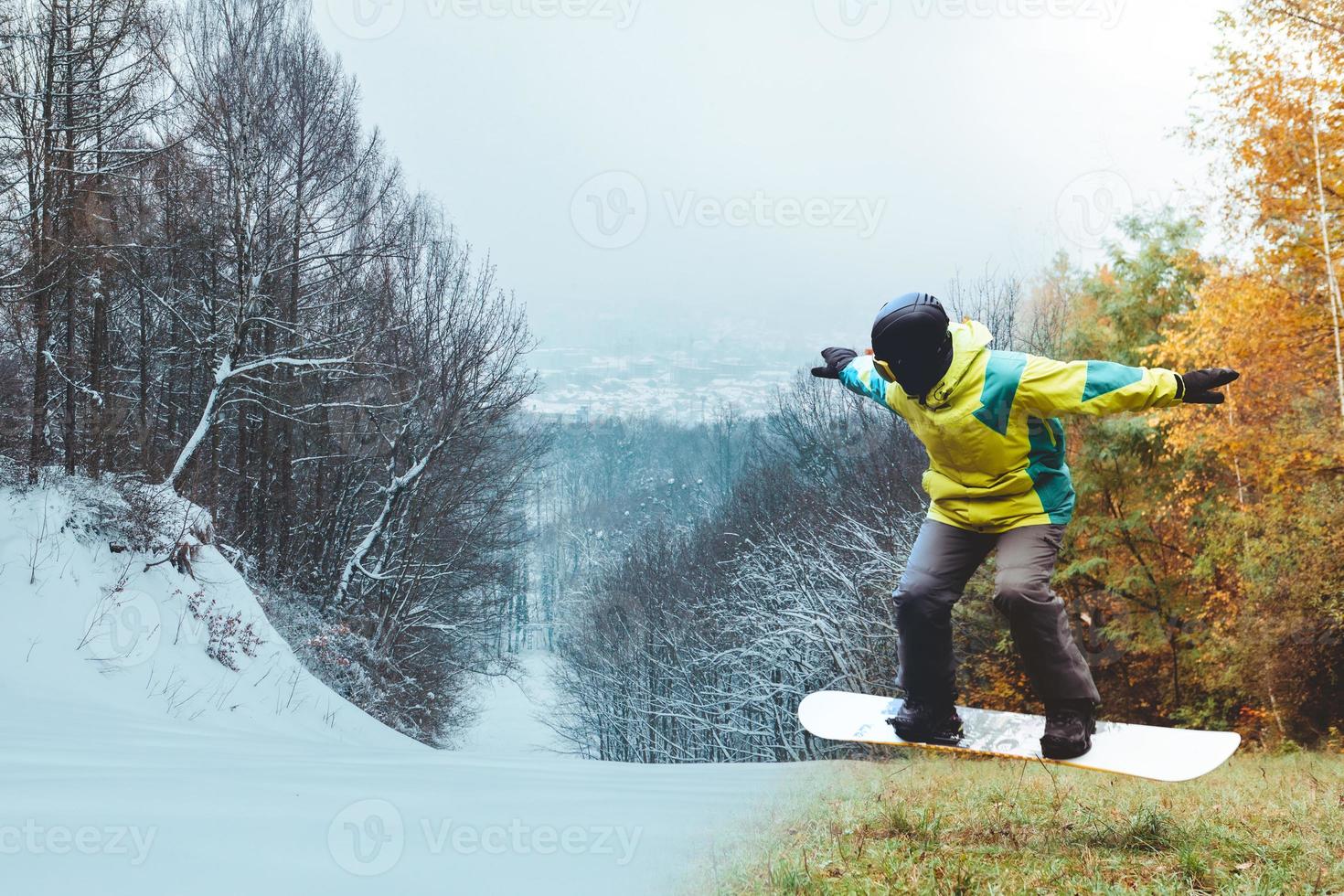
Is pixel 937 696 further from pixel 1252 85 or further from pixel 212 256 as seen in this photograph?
pixel 212 256

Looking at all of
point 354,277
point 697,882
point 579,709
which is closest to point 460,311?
point 354,277

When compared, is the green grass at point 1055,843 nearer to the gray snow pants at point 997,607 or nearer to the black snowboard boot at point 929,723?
the black snowboard boot at point 929,723

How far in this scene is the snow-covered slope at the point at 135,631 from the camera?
19.3 feet

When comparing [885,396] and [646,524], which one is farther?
[646,524]

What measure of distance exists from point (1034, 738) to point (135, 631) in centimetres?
674

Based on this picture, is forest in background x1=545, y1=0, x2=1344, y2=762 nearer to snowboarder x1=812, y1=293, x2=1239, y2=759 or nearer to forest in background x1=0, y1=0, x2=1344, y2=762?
forest in background x1=0, y1=0, x2=1344, y2=762

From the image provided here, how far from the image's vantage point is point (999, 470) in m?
3.46

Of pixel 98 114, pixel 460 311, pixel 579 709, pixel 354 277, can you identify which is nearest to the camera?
pixel 98 114

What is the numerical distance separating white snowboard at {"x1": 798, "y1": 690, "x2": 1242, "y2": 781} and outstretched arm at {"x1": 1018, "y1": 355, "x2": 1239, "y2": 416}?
1.25m

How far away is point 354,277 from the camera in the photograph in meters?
19.1

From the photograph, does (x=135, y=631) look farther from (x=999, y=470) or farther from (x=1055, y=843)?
(x=1055, y=843)

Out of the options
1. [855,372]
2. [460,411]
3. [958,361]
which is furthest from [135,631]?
[460,411]

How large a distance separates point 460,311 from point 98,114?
438 inches

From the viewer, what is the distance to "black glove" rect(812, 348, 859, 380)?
4070 millimetres
